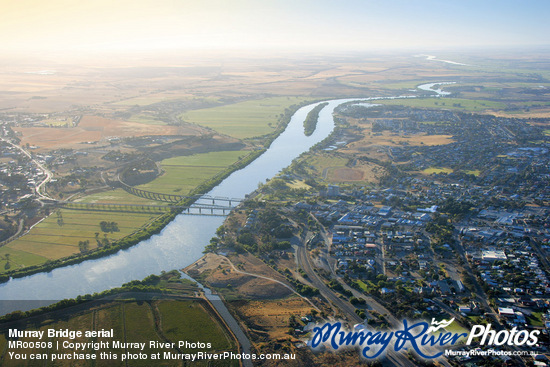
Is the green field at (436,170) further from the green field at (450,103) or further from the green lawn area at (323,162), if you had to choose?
the green field at (450,103)

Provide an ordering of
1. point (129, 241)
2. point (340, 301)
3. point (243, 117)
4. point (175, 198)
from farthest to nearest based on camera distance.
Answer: point (243, 117), point (175, 198), point (129, 241), point (340, 301)

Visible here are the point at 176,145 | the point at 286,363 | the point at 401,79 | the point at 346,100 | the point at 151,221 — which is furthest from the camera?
the point at 401,79

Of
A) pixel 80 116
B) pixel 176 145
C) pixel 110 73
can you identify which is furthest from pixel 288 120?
pixel 110 73

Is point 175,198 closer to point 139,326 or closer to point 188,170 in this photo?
point 188,170

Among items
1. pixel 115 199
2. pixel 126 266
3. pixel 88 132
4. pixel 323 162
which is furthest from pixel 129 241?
pixel 88 132

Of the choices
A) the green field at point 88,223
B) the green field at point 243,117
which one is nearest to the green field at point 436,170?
the green field at point 88,223

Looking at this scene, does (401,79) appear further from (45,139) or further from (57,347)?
Answer: (57,347)
